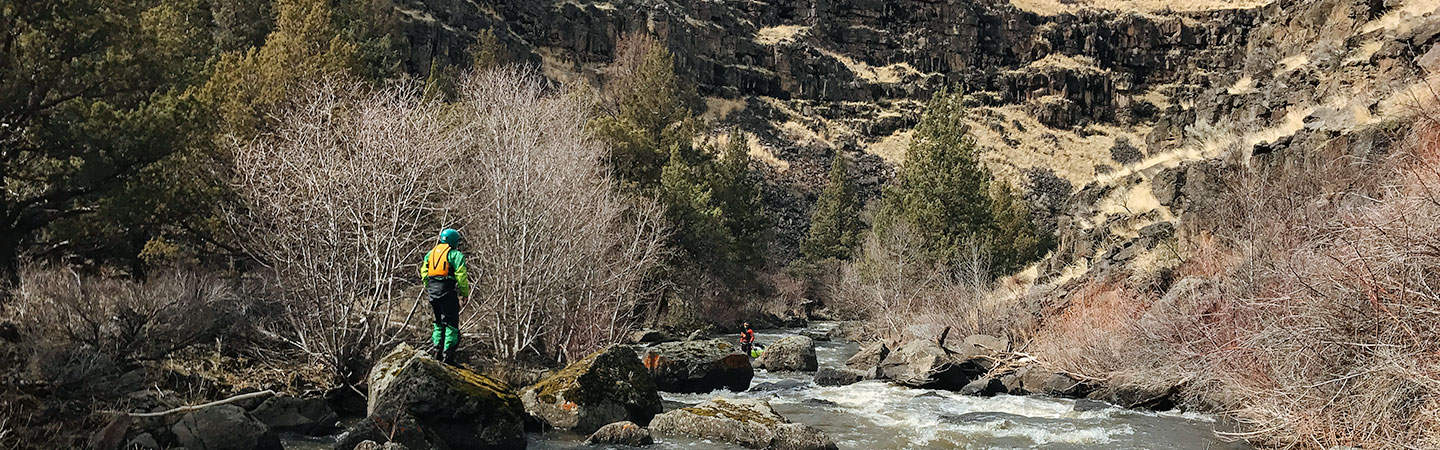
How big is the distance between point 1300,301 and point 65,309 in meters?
16.3

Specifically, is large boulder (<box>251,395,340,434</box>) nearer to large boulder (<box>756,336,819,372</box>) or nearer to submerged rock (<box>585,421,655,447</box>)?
submerged rock (<box>585,421,655,447</box>)

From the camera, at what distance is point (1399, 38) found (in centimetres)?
2211

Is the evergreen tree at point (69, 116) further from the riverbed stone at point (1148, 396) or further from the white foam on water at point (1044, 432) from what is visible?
the riverbed stone at point (1148, 396)

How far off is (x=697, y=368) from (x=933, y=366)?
5658 millimetres

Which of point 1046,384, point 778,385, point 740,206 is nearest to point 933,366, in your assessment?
point 1046,384

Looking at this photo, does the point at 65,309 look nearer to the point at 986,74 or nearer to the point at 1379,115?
the point at 1379,115

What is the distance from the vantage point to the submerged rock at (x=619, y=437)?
13.0 meters

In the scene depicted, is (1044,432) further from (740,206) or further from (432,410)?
(740,206)

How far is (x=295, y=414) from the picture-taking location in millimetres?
12891

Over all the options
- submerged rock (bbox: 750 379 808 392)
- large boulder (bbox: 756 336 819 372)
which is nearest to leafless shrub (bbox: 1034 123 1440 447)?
submerged rock (bbox: 750 379 808 392)

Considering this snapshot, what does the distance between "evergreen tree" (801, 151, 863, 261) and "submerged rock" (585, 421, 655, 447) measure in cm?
4523

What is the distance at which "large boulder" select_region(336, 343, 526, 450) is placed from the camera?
10836mm

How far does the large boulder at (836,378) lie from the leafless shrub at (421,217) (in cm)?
538

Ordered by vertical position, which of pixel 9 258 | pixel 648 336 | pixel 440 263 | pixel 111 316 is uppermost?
pixel 440 263
